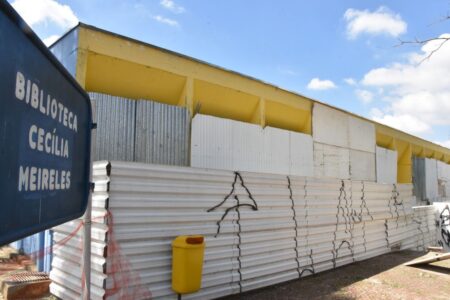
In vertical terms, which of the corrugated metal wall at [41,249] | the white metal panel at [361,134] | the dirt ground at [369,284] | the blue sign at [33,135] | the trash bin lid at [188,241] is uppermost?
the white metal panel at [361,134]

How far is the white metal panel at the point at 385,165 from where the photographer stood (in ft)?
57.5

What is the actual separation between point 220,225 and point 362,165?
11.5 m

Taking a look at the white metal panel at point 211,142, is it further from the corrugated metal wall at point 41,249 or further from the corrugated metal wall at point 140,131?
the corrugated metal wall at point 41,249

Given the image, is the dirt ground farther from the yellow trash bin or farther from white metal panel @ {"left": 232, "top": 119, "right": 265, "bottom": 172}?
white metal panel @ {"left": 232, "top": 119, "right": 265, "bottom": 172}

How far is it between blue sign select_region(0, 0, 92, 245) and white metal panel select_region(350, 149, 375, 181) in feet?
48.3

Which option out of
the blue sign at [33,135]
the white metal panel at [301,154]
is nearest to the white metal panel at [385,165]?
the white metal panel at [301,154]

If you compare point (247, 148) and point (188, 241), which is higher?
point (247, 148)

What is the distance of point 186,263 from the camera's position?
207 inches

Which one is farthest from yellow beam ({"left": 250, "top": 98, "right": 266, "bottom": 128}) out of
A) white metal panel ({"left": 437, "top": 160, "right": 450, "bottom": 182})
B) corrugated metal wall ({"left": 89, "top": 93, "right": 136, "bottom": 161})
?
white metal panel ({"left": 437, "top": 160, "right": 450, "bottom": 182})

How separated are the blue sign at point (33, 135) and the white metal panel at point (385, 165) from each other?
17446 millimetres

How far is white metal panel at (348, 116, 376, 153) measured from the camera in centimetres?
1557

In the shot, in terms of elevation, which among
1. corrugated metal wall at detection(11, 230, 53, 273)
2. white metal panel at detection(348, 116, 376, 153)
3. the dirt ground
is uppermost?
white metal panel at detection(348, 116, 376, 153)

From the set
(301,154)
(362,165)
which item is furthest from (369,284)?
(362,165)

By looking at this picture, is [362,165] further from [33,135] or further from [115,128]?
[33,135]
